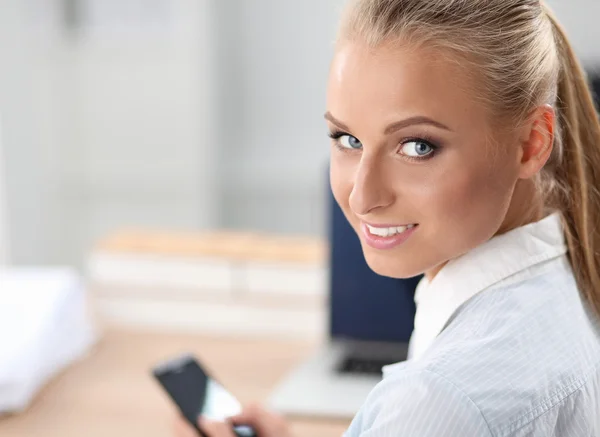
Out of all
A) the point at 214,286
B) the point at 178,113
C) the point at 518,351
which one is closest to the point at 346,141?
the point at 518,351

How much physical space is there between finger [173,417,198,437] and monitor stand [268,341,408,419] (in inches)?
6.9

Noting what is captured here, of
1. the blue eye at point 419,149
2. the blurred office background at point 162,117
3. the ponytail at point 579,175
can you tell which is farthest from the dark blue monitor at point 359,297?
the blurred office background at point 162,117

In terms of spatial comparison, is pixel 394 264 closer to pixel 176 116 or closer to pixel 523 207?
pixel 523 207

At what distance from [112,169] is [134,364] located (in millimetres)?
1580

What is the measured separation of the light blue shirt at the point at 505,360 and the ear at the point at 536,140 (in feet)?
0.18

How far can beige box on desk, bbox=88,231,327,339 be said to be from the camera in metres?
1.39

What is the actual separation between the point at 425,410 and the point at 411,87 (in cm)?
21

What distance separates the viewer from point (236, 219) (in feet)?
9.28

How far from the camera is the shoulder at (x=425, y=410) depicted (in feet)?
1.77

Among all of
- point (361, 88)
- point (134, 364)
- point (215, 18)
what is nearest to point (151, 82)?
point (215, 18)

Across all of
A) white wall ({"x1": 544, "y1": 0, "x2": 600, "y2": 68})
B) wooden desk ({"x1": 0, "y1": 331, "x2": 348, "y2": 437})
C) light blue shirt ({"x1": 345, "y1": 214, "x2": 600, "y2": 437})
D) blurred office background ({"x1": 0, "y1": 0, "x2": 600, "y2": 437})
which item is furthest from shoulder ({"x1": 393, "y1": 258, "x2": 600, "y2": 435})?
white wall ({"x1": 544, "y1": 0, "x2": 600, "y2": 68})

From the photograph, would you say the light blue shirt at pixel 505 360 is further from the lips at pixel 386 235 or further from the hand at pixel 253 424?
the hand at pixel 253 424

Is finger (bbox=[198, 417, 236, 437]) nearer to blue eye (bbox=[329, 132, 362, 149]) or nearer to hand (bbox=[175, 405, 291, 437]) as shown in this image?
hand (bbox=[175, 405, 291, 437])

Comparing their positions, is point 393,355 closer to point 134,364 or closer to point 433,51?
point 134,364
